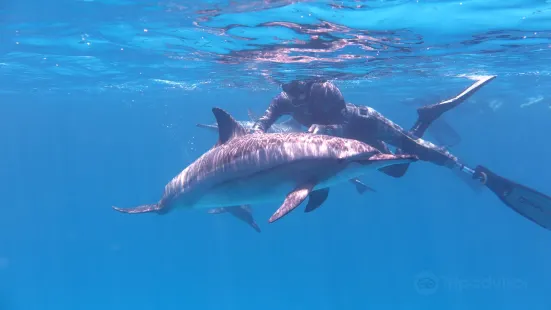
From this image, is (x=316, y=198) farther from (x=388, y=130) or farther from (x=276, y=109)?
(x=276, y=109)

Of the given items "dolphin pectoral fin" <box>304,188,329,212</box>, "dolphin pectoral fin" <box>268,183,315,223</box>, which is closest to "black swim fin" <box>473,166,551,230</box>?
"dolphin pectoral fin" <box>304,188,329,212</box>

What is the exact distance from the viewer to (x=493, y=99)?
129ft

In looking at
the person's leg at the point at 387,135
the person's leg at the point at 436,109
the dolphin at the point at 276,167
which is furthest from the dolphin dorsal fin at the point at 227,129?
the person's leg at the point at 436,109

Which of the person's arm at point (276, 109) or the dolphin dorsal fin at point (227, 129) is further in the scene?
the person's arm at point (276, 109)

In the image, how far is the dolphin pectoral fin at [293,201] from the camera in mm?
5634

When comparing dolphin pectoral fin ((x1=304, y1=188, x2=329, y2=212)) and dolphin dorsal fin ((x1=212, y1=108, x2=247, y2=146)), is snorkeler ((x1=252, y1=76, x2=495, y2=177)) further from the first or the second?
dolphin pectoral fin ((x1=304, y1=188, x2=329, y2=212))

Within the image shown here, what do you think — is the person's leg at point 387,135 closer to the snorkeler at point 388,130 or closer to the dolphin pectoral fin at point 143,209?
the snorkeler at point 388,130

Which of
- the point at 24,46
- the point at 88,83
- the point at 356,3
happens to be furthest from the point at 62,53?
the point at 356,3

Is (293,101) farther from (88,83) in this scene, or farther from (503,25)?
(88,83)

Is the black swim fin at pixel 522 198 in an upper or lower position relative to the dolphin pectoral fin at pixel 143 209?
upper

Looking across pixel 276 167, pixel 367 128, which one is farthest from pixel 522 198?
pixel 276 167

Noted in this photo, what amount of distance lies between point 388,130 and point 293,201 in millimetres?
4949

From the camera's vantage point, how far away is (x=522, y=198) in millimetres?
9648

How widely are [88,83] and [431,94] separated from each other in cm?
2558
